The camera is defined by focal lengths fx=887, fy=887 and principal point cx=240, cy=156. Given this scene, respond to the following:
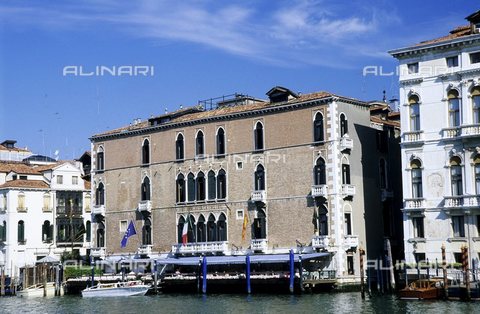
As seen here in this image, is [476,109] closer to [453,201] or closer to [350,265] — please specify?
[453,201]

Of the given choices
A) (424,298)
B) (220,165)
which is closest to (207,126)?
(220,165)

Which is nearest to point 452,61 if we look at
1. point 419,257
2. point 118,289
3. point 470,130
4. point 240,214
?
point 470,130

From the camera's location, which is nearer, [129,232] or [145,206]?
[129,232]

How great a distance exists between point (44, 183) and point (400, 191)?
26.3 meters

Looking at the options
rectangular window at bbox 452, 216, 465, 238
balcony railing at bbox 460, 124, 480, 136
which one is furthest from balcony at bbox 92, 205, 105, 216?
balcony railing at bbox 460, 124, 480, 136

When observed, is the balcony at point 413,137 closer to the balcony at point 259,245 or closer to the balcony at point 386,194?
the balcony at point 386,194

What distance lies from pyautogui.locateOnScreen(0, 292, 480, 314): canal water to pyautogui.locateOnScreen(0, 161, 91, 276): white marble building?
14.6 meters

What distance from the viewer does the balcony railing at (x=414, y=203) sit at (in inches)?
1606

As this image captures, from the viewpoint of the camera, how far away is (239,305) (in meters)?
37.0

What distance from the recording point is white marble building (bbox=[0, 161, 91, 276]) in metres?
59.3

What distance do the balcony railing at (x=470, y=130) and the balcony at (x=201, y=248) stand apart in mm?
14355

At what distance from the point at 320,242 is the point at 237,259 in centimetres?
432

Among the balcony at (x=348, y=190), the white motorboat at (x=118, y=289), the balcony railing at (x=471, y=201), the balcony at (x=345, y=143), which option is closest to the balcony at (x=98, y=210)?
the white motorboat at (x=118, y=289)

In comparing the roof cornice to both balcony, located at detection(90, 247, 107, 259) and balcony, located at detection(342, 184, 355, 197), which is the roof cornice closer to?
balcony, located at detection(342, 184, 355, 197)
